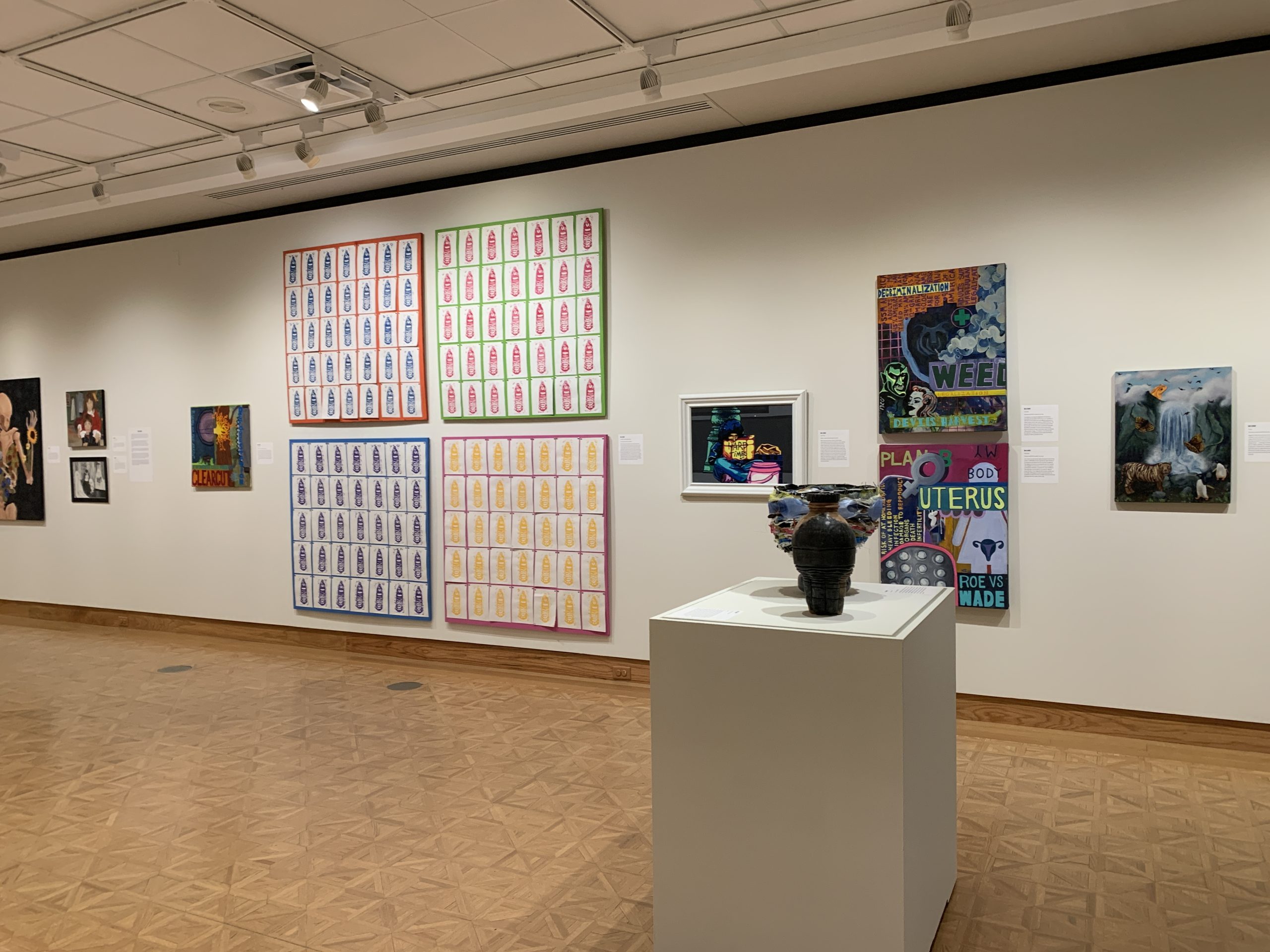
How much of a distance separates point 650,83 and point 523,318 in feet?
6.77

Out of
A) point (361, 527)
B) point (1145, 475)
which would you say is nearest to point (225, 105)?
point (361, 527)

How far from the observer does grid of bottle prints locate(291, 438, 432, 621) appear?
22.7ft

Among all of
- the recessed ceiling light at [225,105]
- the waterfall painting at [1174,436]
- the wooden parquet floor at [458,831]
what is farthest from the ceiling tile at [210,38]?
the waterfall painting at [1174,436]

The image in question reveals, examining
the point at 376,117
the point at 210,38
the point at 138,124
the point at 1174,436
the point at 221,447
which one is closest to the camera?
the point at 210,38

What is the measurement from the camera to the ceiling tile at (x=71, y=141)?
5.77m

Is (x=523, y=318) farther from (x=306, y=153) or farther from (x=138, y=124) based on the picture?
(x=138, y=124)

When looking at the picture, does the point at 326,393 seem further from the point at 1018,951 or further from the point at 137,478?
the point at 1018,951

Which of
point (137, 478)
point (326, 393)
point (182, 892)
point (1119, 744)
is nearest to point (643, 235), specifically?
point (326, 393)

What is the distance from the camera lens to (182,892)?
10.8 ft

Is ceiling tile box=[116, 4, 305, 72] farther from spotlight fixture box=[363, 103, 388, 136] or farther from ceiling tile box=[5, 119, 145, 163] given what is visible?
ceiling tile box=[5, 119, 145, 163]

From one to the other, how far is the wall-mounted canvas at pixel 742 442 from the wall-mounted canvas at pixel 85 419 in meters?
5.82

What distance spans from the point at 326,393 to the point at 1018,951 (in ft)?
19.9

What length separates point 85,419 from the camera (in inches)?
341

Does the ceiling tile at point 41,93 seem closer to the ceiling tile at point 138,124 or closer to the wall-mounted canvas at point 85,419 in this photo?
the ceiling tile at point 138,124
